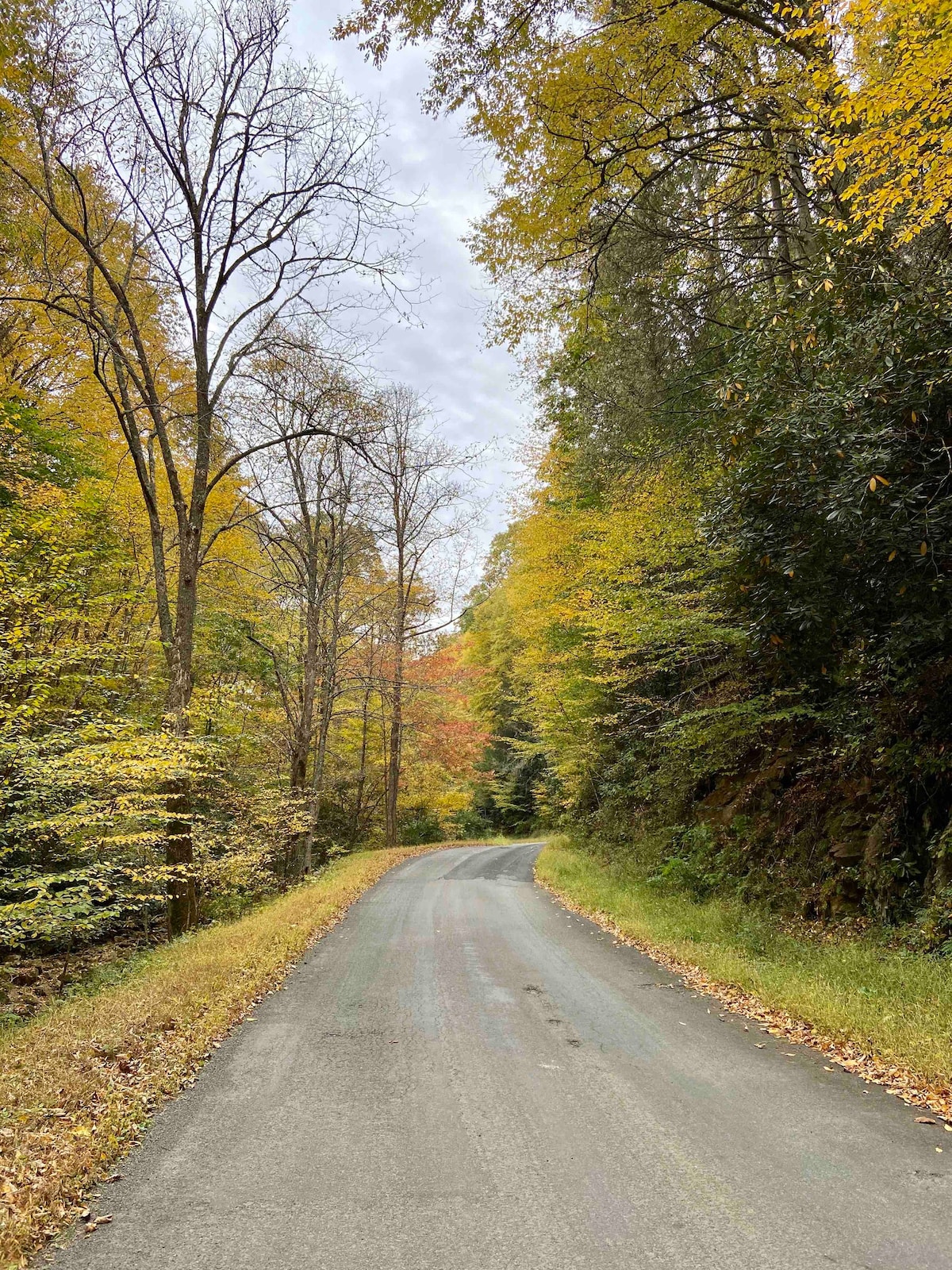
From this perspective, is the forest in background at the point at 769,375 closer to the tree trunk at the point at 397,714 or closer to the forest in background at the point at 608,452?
the forest in background at the point at 608,452

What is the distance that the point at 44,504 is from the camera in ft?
29.3

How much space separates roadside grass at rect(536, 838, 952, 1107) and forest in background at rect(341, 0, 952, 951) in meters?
0.52

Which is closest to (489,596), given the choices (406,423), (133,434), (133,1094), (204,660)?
(406,423)

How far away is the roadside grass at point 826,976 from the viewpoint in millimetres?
4348

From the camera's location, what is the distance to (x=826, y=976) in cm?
580

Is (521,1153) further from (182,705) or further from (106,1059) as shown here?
(182,705)

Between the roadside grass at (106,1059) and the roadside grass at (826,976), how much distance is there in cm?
460

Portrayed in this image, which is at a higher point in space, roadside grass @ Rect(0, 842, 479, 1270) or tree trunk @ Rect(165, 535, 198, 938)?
tree trunk @ Rect(165, 535, 198, 938)

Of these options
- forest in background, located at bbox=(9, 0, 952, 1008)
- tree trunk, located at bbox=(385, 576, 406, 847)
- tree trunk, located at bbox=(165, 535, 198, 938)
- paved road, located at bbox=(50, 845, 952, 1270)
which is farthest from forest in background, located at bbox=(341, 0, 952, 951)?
tree trunk, located at bbox=(385, 576, 406, 847)

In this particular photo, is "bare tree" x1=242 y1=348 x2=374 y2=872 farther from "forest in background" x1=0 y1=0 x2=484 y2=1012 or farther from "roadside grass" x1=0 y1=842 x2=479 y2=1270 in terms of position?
"roadside grass" x1=0 y1=842 x2=479 y2=1270

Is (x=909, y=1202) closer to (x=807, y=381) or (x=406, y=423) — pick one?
(x=807, y=381)

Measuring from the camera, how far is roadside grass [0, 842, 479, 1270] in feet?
9.43

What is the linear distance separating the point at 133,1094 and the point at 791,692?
779 centimetres

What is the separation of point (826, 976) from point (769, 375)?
592 cm
